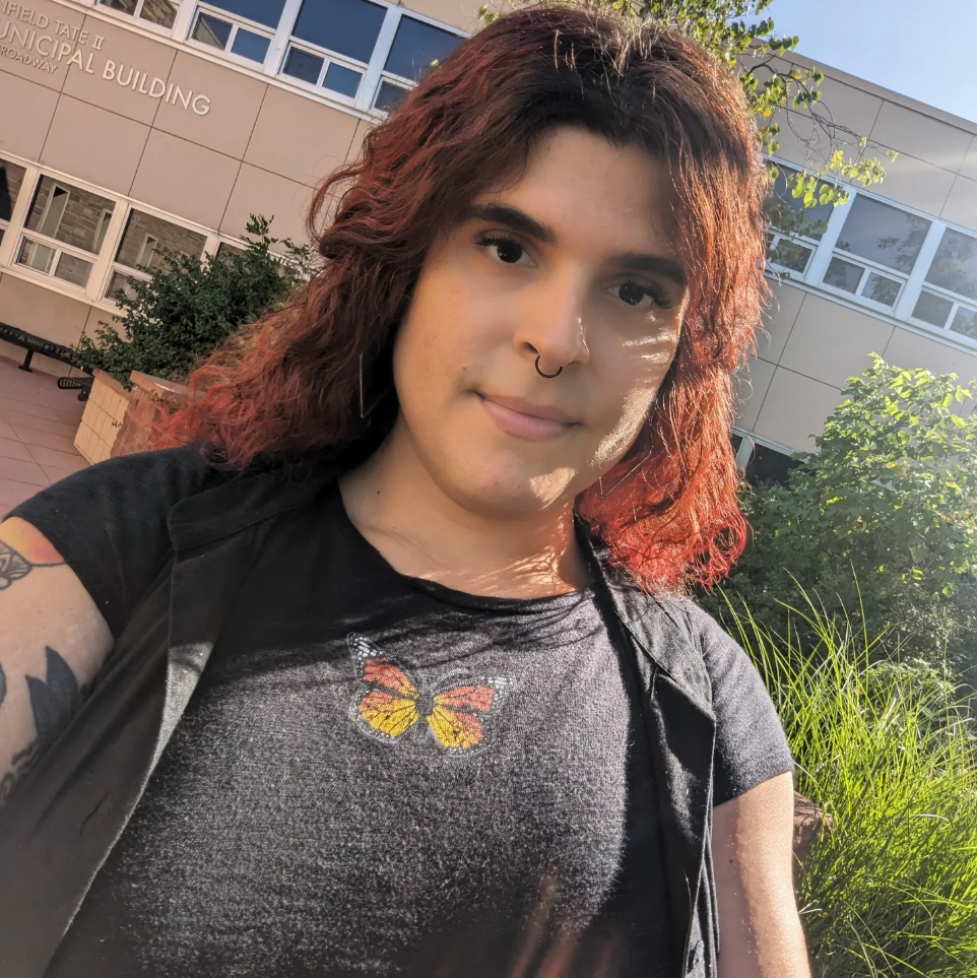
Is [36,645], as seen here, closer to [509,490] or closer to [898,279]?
[509,490]

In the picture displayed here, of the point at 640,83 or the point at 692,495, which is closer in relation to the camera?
the point at 640,83

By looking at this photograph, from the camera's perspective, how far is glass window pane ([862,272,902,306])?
946cm

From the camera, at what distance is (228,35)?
29.7 feet

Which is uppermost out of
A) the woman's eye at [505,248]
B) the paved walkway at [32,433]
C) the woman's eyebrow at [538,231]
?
the woman's eyebrow at [538,231]

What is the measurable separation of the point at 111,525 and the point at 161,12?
34.5 ft

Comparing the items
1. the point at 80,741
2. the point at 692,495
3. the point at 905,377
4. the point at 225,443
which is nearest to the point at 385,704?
the point at 80,741

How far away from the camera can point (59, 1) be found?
896 cm

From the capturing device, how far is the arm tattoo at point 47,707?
85 cm

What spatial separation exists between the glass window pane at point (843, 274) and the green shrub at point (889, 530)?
5506 millimetres

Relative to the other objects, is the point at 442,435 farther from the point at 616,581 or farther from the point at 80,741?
the point at 80,741

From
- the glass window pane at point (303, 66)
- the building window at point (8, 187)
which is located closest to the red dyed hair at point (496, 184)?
the glass window pane at point (303, 66)

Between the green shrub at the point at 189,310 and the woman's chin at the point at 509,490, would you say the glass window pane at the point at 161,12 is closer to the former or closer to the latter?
the green shrub at the point at 189,310

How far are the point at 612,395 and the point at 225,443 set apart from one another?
57cm

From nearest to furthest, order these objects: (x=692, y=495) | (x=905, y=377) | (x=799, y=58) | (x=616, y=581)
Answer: (x=616, y=581), (x=692, y=495), (x=905, y=377), (x=799, y=58)
